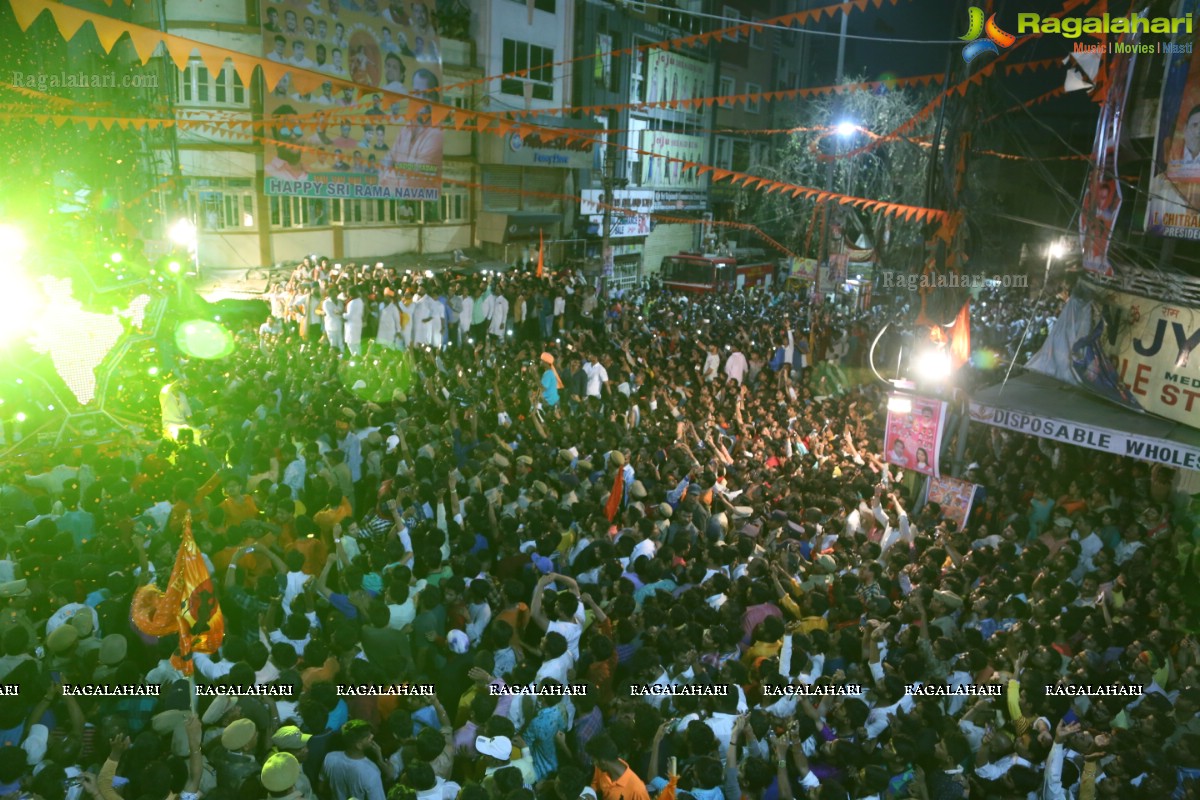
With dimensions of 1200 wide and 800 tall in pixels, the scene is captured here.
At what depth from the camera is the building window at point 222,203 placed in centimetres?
2175

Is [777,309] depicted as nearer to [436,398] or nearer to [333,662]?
[436,398]

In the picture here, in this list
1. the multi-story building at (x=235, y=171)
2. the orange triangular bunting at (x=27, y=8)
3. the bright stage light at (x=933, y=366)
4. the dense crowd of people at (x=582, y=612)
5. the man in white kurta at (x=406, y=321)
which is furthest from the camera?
the multi-story building at (x=235, y=171)

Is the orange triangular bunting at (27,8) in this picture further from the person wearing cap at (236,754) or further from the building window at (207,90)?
the building window at (207,90)

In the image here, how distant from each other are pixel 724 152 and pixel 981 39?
34.7m

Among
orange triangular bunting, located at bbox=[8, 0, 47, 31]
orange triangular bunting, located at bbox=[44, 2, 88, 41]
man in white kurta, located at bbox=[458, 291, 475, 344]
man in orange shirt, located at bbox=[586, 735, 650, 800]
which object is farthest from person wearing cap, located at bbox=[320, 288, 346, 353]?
man in orange shirt, located at bbox=[586, 735, 650, 800]

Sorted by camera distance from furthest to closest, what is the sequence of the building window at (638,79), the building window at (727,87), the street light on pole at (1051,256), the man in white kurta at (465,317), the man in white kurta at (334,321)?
the building window at (727,87), the building window at (638,79), the man in white kurta at (465,317), the man in white kurta at (334,321), the street light on pole at (1051,256)

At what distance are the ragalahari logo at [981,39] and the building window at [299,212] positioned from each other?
779 inches

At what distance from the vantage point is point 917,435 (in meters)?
9.03

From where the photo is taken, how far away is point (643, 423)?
10.7m

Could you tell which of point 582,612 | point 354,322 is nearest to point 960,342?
point 582,612

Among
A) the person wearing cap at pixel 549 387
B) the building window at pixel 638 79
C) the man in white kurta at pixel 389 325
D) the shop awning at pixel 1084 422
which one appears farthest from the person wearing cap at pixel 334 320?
the building window at pixel 638 79

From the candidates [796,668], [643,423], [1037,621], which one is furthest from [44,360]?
[1037,621]

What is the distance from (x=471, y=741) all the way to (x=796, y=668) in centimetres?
212

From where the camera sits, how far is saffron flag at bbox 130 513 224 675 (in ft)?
16.4
